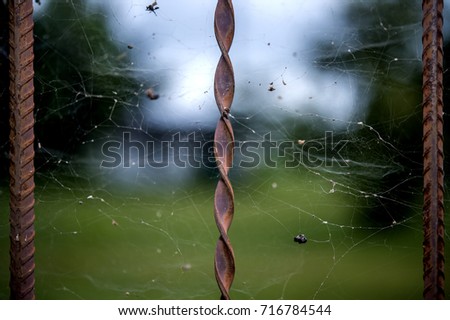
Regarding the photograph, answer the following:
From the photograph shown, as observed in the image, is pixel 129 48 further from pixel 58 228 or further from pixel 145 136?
pixel 58 228

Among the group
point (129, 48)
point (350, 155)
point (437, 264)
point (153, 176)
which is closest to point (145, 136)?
point (153, 176)

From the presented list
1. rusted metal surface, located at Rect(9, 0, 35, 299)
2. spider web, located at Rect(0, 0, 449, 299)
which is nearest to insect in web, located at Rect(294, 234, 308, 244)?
spider web, located at Rect(0, 0, 449, 299)

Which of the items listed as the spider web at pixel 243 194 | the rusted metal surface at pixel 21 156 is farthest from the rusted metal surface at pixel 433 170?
the rusted metal surface at pixel 21 156

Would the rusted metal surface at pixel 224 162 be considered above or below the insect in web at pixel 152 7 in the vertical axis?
below

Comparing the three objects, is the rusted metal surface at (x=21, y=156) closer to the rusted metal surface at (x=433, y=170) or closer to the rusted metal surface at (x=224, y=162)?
the rusted metal surface at (x=224, y=162)

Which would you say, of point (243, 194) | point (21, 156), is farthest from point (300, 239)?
point (21, 156)
